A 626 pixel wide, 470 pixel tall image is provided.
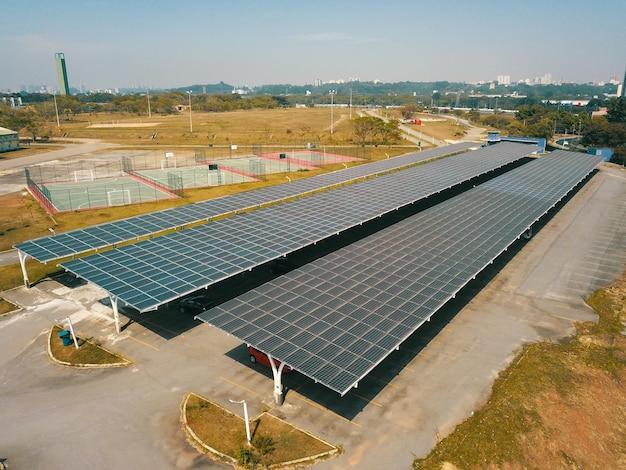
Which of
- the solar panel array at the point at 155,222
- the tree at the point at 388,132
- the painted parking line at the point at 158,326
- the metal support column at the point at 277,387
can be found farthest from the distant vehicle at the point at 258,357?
the tree at the point at 388,132

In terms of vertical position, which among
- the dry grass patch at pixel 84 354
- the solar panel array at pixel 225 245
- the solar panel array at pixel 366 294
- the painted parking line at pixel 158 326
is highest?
the solar panel array at pixel 225 245

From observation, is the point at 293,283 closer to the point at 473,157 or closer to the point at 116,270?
the point at 116,270

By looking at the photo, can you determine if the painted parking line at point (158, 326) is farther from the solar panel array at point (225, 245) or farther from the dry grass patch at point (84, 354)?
the solar panel array at point (225, 245)

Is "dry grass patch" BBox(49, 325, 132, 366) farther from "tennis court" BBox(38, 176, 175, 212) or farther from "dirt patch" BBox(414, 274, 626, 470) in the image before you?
"tennis court" BBox(38, 176, 175, 212)

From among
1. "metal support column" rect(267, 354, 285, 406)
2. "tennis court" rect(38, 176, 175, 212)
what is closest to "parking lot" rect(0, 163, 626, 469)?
"metal support column" rect(267, 354, 285, 406)

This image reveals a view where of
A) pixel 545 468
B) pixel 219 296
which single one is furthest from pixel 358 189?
pixel 545 468

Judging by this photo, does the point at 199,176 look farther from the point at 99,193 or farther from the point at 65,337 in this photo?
the point at 65,337
